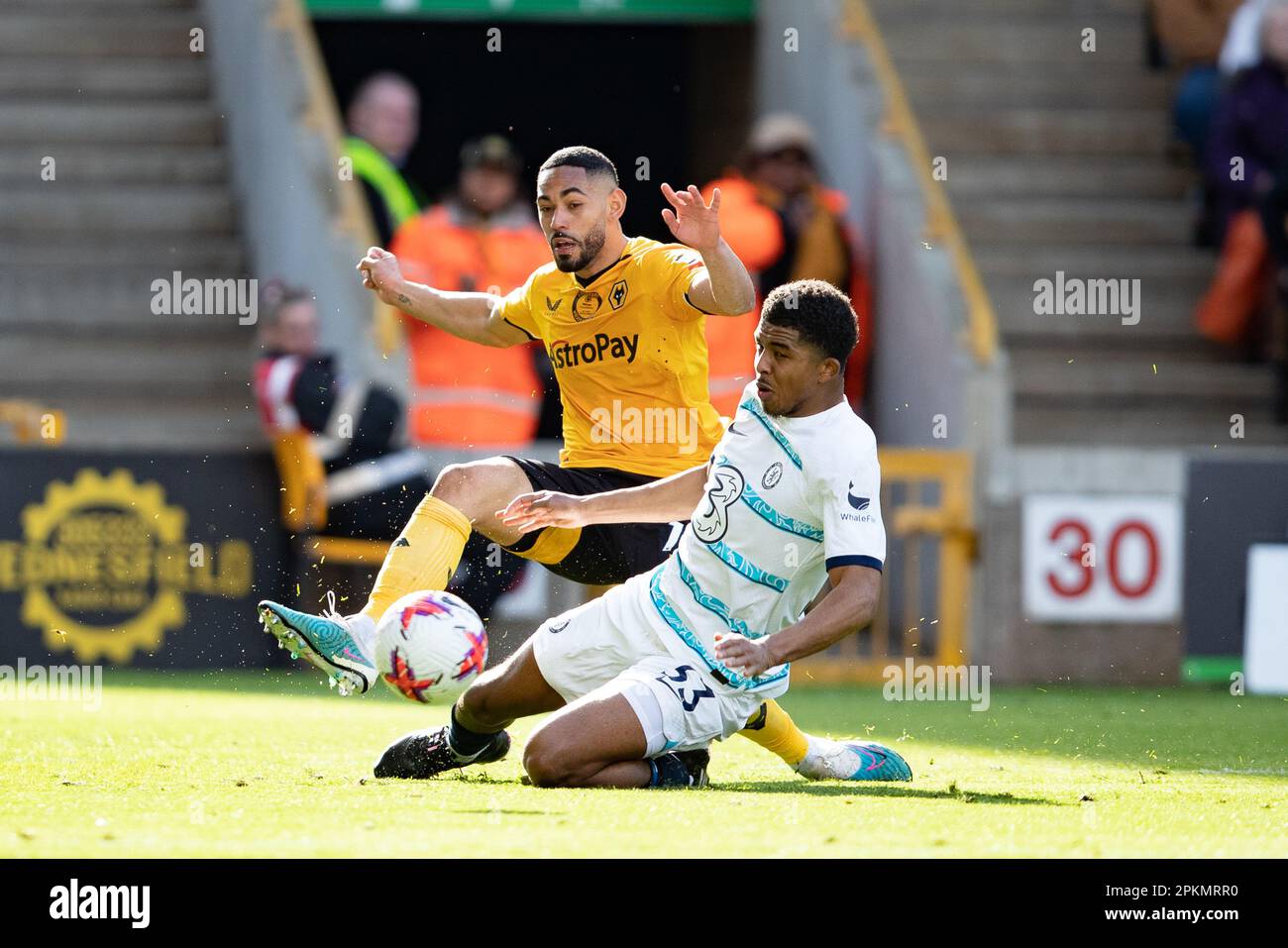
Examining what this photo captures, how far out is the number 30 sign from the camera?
1255 centimetres

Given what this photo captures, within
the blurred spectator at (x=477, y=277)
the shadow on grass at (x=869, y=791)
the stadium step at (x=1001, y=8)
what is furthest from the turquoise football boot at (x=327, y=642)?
the stadium step at (x=1001, y=8)

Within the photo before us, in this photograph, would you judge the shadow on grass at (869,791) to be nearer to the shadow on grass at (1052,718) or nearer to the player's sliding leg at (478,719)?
the player's sliding leg at (478,719)

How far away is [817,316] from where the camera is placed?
256 inches

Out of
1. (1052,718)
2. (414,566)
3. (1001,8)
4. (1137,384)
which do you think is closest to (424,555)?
(414,566)

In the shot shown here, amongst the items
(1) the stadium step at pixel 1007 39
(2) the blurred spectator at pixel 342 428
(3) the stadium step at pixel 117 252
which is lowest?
(2) the blurred spectator at pixel 342 428

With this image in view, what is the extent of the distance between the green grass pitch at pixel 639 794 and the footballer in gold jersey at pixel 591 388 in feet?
2.27

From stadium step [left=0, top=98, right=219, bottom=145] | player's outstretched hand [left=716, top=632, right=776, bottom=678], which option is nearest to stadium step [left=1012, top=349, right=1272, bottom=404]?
stadium step [left=0, top=98, right=219, bottom=145]

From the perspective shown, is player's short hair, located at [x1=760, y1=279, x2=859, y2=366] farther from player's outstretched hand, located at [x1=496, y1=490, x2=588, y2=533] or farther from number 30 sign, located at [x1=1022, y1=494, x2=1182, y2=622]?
number 30 sign, located at [x1=1022, y1=494, x2=1182, y2=622]

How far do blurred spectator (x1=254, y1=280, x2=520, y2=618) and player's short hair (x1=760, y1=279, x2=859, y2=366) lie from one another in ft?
18.5

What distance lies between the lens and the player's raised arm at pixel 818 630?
6059mm

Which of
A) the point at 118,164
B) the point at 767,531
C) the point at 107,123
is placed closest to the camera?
the point at 767,531

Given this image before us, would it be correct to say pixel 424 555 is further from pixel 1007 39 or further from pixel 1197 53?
pixel 1007 39

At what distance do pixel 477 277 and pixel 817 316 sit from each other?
6672 mm

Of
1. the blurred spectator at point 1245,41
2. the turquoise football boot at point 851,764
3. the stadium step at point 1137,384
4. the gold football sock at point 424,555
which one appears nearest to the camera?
the gold football sock at point 424,555
